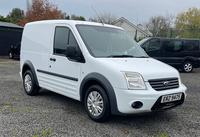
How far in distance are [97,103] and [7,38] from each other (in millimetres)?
19941

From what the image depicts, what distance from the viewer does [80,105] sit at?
5184mm

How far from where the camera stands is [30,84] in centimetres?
599

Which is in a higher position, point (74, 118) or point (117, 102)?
point (117, 102)

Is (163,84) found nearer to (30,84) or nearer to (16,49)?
(30,84)

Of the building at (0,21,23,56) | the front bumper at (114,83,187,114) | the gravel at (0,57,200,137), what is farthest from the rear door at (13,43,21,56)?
the front bumper at (114,83,187,114)

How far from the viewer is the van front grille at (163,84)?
12.1 ft

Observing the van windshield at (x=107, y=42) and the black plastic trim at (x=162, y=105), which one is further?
the van windshield at (x=107, y=42)

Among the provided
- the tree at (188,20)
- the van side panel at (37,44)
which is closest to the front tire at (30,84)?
the van side panel at (37,44)

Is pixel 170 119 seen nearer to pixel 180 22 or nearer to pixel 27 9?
pixel 27 9

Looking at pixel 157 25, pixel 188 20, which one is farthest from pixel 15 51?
pixel 188 20

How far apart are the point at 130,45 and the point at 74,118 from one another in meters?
2.06

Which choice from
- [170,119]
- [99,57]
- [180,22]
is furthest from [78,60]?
[180,22]

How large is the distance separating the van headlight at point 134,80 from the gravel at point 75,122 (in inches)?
31.5

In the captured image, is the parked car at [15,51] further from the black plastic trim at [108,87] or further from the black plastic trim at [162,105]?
the black plastic trim at [162,105]
